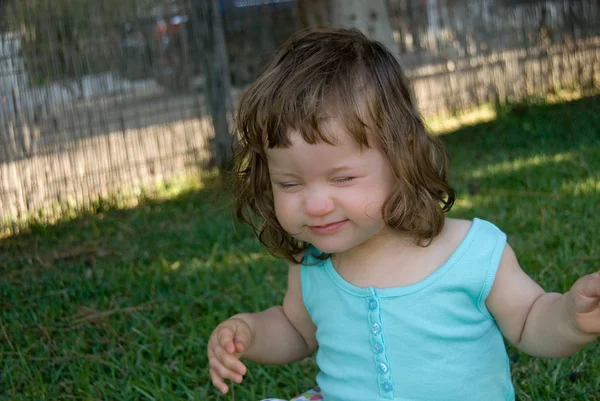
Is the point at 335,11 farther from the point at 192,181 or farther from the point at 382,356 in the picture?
the point at 382,356

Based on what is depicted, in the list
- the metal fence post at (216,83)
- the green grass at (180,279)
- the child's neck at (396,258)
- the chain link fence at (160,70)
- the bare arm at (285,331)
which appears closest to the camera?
the child's neck at (396,258)

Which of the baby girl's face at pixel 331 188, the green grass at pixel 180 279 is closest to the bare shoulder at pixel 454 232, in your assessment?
the baby girl's face at pixel 331 188

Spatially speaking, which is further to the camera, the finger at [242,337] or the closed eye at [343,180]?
the finger at [242,337]

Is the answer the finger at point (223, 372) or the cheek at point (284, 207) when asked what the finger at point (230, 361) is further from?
the cheek at point (284, 207)

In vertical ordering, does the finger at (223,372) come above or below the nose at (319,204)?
below

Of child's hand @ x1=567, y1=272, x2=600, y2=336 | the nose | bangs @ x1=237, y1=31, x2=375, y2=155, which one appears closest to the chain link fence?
bangs @ x1=237, y1=31, x2=375, y2=155

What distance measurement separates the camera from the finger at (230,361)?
163 cm

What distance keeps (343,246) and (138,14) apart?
158 inches

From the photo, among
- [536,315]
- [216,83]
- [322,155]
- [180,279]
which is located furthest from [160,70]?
[536,315]

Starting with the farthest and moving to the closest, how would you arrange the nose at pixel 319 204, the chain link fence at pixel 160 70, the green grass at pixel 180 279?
the chain link fence at pixel 160 70 → the green grass at pixel 180 279 → the nose at pixel 319 204

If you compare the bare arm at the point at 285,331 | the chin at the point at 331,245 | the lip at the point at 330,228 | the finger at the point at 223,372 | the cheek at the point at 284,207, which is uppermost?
the cheek at the point at 284,207

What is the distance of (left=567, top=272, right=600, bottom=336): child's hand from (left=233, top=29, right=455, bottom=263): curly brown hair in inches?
14.7

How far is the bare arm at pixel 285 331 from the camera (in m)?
1.90

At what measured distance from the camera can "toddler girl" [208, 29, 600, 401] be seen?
5.32ft
